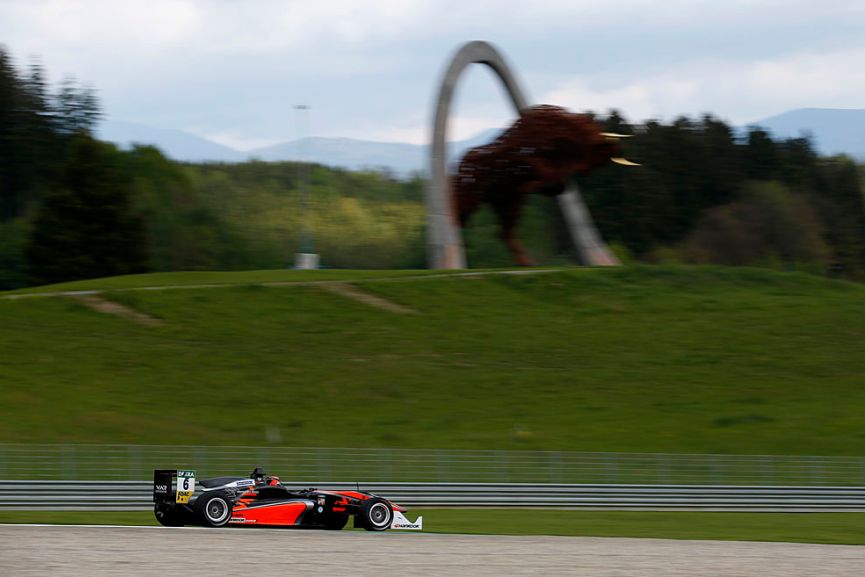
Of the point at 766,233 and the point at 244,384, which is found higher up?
the point at 766,233

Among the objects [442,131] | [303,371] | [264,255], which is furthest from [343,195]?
[303,371]

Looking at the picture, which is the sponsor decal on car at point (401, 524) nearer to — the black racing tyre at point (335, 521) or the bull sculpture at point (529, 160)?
the black racing tyre at point (335, 521)

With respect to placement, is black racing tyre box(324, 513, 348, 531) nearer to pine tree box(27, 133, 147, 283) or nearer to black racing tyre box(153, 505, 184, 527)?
black racing tyre box(153, 505, 184, 527)

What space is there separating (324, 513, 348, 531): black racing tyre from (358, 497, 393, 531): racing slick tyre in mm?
296

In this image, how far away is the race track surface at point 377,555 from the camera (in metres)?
14.6

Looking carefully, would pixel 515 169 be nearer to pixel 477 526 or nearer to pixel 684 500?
pixel 684 500

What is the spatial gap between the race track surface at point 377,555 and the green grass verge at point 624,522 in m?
2.08

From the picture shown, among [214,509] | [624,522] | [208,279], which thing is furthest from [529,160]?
[214,509]

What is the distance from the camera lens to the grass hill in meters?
39.1

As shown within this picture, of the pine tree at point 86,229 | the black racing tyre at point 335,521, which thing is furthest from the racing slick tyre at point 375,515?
the pine tree at point 86,229

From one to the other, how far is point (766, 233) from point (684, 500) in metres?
79.0

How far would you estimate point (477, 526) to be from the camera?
22969mm

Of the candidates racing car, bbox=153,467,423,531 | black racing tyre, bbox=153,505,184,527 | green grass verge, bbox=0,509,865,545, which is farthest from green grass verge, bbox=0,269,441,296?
racing car, bbox=153,467,423,531

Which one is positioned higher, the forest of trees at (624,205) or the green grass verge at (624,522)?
the forest of trees at (624,205)
